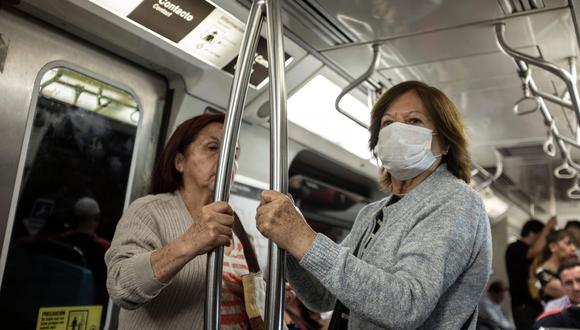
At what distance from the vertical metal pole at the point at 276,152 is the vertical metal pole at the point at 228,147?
49mm

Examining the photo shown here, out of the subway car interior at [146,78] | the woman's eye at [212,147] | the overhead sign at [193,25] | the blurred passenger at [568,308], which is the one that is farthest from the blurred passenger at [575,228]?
the woman's eye at [212,147]

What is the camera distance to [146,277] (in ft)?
4.20

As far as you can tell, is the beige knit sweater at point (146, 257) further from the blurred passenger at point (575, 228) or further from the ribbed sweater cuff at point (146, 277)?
the blurred passenger at point (575, 228)

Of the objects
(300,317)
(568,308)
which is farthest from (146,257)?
(568,308)

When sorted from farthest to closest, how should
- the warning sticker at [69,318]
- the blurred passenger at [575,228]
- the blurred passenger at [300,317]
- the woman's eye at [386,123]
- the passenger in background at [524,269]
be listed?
1. the blurred passenger at [575,228]
2. the passenger in background at [524,269]
3. the blurred passenger at [300,317]
4. the warning sticker at [69,318]
5. the woman's eye at [386,123]

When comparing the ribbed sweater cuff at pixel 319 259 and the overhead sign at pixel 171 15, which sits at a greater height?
the overhead sign at pixel 171 15

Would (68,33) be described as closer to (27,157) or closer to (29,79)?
(29,79)

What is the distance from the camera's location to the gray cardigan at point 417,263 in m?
1.07

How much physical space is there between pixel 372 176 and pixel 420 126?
334 centimetres

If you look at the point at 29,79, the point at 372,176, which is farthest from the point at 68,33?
the point at 372,176

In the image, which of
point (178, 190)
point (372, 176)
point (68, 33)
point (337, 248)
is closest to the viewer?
point (337, 248)

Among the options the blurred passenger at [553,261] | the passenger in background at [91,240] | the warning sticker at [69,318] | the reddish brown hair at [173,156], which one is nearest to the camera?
the reddish brown hair at [173,156]

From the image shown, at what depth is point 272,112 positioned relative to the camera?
3.88 feet

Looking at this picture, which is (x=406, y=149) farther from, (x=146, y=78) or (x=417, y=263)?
(x=146, y=78)
